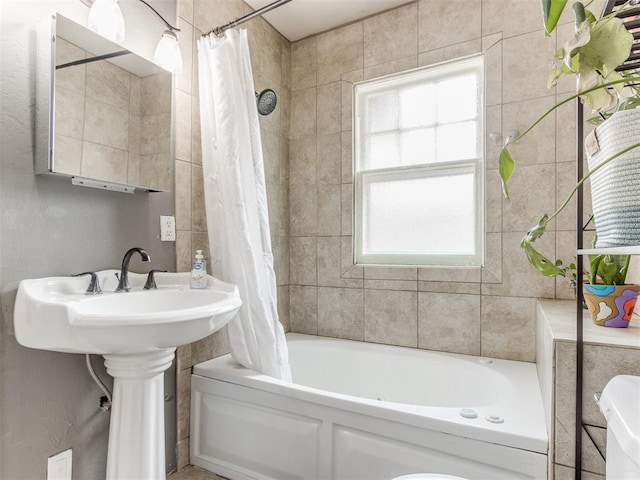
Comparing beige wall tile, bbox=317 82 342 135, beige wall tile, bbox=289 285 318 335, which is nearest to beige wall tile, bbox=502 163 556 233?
beige wall tile, bbox=317 82 342 135

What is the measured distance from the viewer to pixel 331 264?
7.91 ft

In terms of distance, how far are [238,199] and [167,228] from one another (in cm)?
36

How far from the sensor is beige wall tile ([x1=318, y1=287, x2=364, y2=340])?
231cm

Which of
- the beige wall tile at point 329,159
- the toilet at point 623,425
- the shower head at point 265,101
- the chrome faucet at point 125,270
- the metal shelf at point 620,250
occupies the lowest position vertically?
the toilet at point 623,425

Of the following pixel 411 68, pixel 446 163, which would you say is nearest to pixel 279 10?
pixel 411 68

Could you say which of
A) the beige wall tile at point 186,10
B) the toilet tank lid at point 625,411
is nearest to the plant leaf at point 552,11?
the toilet tank lid at point 625,411

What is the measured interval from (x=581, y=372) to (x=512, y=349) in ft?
3.24

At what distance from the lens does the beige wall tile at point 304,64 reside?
2.53 m

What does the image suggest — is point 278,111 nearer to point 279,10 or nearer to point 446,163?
point 279,10

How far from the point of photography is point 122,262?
4.83ft

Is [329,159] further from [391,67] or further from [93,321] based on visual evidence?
[93,321]

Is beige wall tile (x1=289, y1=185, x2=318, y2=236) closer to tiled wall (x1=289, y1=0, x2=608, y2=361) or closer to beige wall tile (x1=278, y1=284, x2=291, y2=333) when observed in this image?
tiled wall (x1=289, y1=0, x2=608, y2=361)

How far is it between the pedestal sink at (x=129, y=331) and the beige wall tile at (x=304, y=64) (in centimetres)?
166

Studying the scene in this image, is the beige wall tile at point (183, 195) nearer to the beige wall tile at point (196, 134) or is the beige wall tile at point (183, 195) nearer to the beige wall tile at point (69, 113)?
the beige wall tile at point (196, 134)
